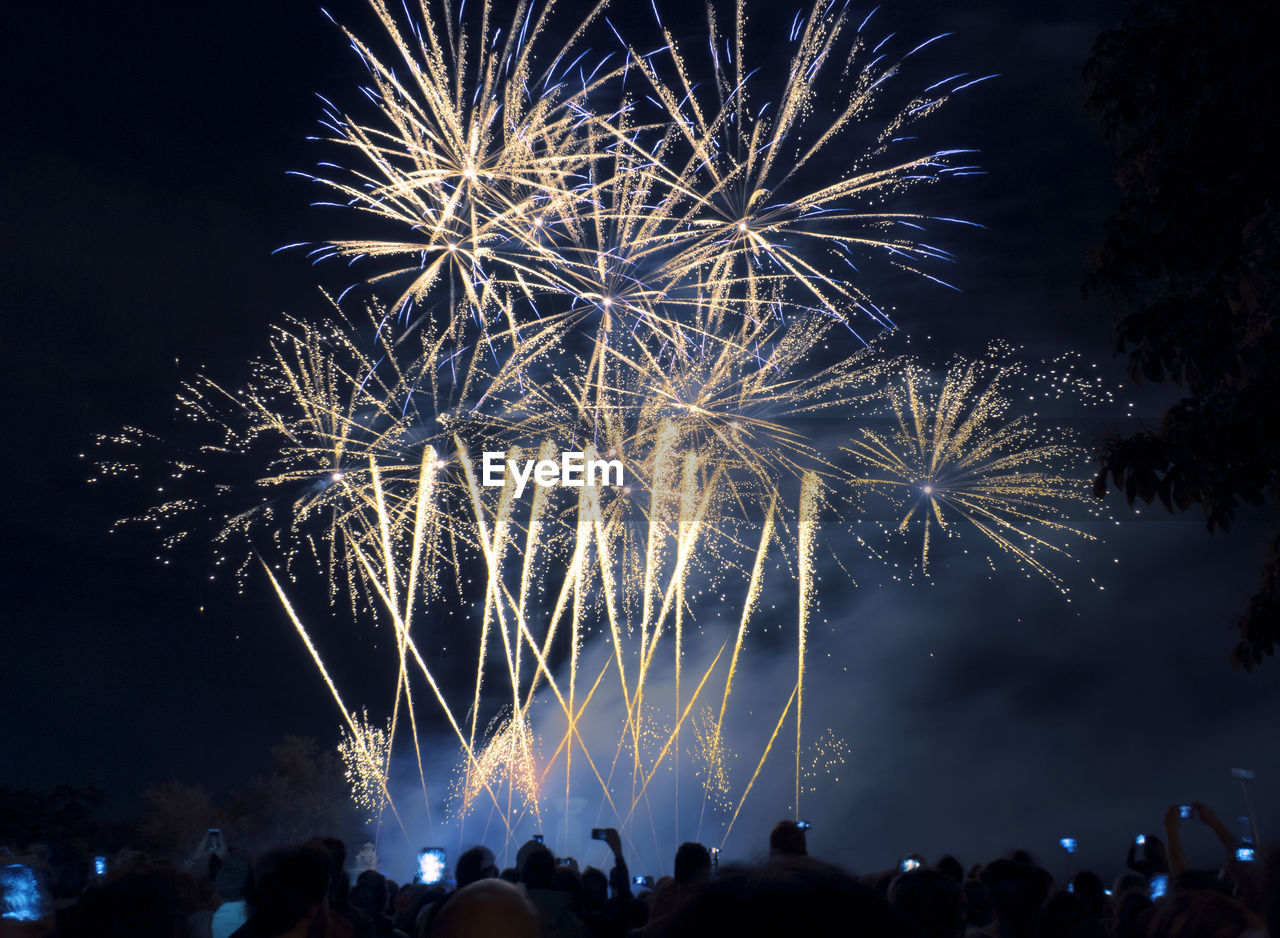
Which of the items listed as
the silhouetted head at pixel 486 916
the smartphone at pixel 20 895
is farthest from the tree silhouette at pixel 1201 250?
the smartphone at pixel 20 895

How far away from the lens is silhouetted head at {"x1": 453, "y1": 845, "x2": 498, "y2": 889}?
5.90 meters

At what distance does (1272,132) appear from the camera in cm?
706

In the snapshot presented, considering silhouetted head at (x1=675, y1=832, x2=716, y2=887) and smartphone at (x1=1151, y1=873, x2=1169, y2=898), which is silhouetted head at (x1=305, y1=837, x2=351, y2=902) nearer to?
silhouetted head at (x1=675, y1=832, x2=716, y2=887)

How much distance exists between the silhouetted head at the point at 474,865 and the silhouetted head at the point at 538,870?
0.39 meters

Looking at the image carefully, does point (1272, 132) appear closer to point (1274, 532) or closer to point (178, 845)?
point (1274, 532)

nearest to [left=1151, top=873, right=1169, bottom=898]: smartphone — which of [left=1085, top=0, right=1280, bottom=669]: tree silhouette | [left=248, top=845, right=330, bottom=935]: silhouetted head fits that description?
[left=1085, top=0, right=1280, bottom=669]: tree silhouette

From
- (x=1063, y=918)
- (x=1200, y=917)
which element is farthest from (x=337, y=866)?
(x=1200, y=917)

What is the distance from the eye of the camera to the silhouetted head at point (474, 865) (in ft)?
19.4

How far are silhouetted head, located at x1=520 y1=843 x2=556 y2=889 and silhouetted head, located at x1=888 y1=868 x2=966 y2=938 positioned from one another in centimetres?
256

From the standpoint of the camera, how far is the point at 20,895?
340cm

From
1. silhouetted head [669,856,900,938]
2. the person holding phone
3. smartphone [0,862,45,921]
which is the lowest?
the person holding phone

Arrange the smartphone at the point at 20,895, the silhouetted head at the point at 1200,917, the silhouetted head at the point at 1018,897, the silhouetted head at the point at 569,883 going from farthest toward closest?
the silhouetted head at the point at 569,883 < the silhouetted head at the point at 1018,897 < the smartphone at the point at 20,895 < the silhouetted head at the point at 1200,917

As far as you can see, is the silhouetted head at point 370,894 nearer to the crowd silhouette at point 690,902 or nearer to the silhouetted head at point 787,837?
the crowd silhouette at point 690,902

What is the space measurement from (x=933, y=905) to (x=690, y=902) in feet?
8.61
